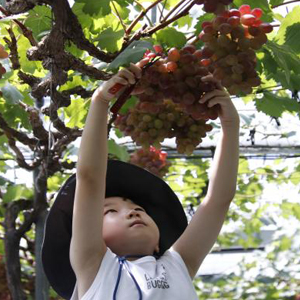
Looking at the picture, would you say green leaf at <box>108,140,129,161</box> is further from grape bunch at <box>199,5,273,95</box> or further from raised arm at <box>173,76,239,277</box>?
grape bunch at <box>199,5,273,95</box>

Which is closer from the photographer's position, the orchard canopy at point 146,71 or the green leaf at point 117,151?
the orchard canopy at point 146,71

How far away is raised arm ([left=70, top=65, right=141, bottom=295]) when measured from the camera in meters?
1.70

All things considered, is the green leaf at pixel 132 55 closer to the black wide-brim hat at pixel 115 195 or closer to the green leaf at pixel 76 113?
the black wide-brim hat at pixel 115 195

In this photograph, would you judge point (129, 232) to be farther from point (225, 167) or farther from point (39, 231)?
point (39, 231)

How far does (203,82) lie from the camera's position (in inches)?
65.4

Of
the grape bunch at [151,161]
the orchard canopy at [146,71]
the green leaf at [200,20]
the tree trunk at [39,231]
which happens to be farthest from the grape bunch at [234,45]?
the tree trunk at [39,231]

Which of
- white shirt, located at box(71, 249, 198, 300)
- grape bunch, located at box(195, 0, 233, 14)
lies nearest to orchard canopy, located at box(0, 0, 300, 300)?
grape bunch, located at box(195, 0, 233, 14)

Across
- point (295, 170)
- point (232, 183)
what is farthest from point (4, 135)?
point (295, 170)

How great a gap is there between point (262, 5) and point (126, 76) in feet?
1.72

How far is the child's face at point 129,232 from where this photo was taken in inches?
73.0

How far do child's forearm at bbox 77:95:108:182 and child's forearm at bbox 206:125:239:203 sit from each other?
339mm

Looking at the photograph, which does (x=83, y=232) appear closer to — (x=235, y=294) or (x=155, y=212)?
(x=155, y=212)

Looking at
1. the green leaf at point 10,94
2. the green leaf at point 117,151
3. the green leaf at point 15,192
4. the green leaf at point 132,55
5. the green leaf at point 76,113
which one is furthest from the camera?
the green leaf at point 15,192

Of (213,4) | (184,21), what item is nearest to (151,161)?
(184,21)
